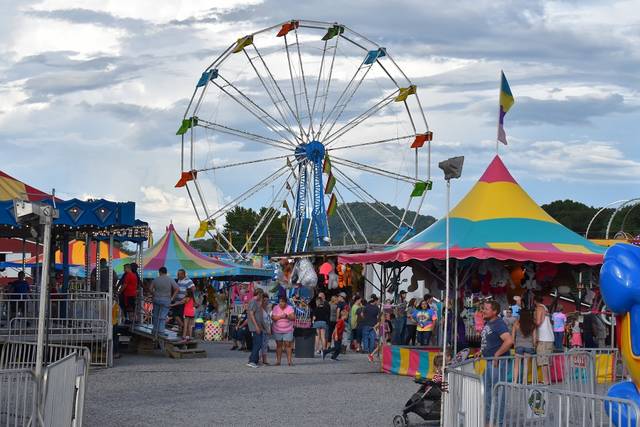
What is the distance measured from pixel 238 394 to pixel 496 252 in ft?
16.5

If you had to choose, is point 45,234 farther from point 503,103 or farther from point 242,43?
point 242,43

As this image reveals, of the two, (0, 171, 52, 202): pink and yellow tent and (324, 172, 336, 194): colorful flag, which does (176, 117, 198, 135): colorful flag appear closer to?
(324, 172, 336, 194): colorful flag

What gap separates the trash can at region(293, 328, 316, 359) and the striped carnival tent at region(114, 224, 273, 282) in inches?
346

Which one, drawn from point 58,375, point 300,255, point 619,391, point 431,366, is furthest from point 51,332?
point 300,255

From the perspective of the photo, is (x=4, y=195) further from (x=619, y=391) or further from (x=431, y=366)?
(x=619, y=391)

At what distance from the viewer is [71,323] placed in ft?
59.7

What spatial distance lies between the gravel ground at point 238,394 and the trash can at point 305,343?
162cm

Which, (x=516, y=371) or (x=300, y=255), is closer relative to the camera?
(x=516, y=371)

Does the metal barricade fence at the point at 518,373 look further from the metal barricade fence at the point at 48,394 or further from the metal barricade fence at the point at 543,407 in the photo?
the metal barricade fence at the point at 48,394

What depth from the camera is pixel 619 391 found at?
9125mm

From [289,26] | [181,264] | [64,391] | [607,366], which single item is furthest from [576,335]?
[64,391]

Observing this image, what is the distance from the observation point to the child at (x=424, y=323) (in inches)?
822

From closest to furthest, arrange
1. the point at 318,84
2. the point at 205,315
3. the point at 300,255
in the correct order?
the point at 300,255 → the point at 205,315 → the point at 318,84

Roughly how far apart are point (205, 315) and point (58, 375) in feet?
81.7
